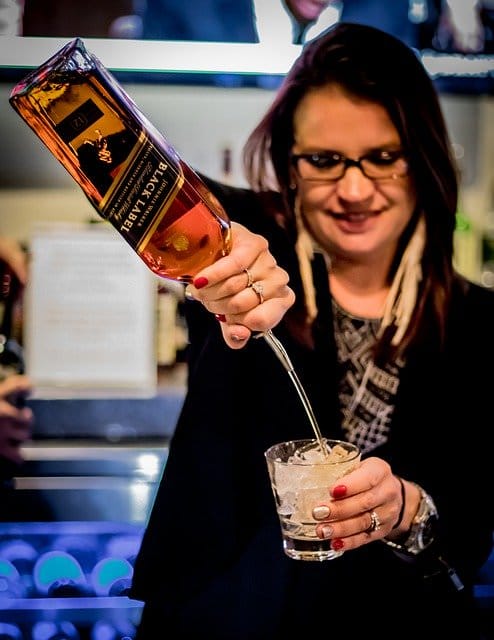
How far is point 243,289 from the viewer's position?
1.06 meters

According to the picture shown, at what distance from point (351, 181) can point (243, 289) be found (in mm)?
454

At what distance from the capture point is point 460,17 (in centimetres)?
180

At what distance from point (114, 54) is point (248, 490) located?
3.28 feet

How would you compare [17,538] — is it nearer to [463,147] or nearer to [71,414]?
[71,414]

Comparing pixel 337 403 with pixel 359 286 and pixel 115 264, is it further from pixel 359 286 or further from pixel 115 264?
pixel 115 264

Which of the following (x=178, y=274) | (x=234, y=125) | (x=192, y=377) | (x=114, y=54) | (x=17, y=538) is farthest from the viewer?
(x=234, y=125)

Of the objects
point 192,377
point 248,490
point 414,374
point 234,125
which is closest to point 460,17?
point 234,125

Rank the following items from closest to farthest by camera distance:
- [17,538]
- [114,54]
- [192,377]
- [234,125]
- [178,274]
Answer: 1. [178,274]
2. [192,377]
3. [114,54]
4. [17,538]
5. [234,125]

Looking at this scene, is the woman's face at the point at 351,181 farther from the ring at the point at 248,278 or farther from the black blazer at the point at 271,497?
the ring at the point at 248,278

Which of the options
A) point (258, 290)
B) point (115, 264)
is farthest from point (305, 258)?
point (115, 264)

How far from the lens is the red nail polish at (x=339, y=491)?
1076mm

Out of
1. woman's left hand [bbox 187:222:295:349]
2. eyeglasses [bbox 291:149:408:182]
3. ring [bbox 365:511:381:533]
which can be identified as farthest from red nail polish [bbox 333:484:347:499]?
eyeglasses [bbox 291:149:408:182]

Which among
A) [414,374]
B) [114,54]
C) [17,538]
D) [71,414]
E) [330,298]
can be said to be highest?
[114,54]

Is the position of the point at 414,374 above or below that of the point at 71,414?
above
